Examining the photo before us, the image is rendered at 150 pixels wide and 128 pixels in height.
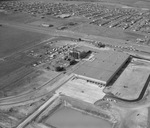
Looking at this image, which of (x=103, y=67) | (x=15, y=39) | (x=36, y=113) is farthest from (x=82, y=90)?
(x=15, y=39)

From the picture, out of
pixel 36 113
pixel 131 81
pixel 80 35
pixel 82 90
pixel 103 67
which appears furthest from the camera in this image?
pixel 80 35

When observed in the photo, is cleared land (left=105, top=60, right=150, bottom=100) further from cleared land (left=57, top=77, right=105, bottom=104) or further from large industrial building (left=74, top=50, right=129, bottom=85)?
cleared land (left=57, top=77, right=105, bottom=104)

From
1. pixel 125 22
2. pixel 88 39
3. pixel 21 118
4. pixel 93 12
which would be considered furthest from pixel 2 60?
pixel 93 12

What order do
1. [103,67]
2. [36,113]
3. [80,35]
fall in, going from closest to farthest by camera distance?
[36,113], [103,67], [80,35]

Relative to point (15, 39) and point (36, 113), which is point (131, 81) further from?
point (15, 39)

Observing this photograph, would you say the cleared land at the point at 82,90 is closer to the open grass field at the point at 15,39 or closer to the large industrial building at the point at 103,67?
the large industrial building at the point at 103,67

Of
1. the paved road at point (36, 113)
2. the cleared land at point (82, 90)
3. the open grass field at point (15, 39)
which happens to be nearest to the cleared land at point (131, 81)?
the cleared land at point (82, 90)

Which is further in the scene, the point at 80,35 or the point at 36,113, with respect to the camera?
the point at 80,35
